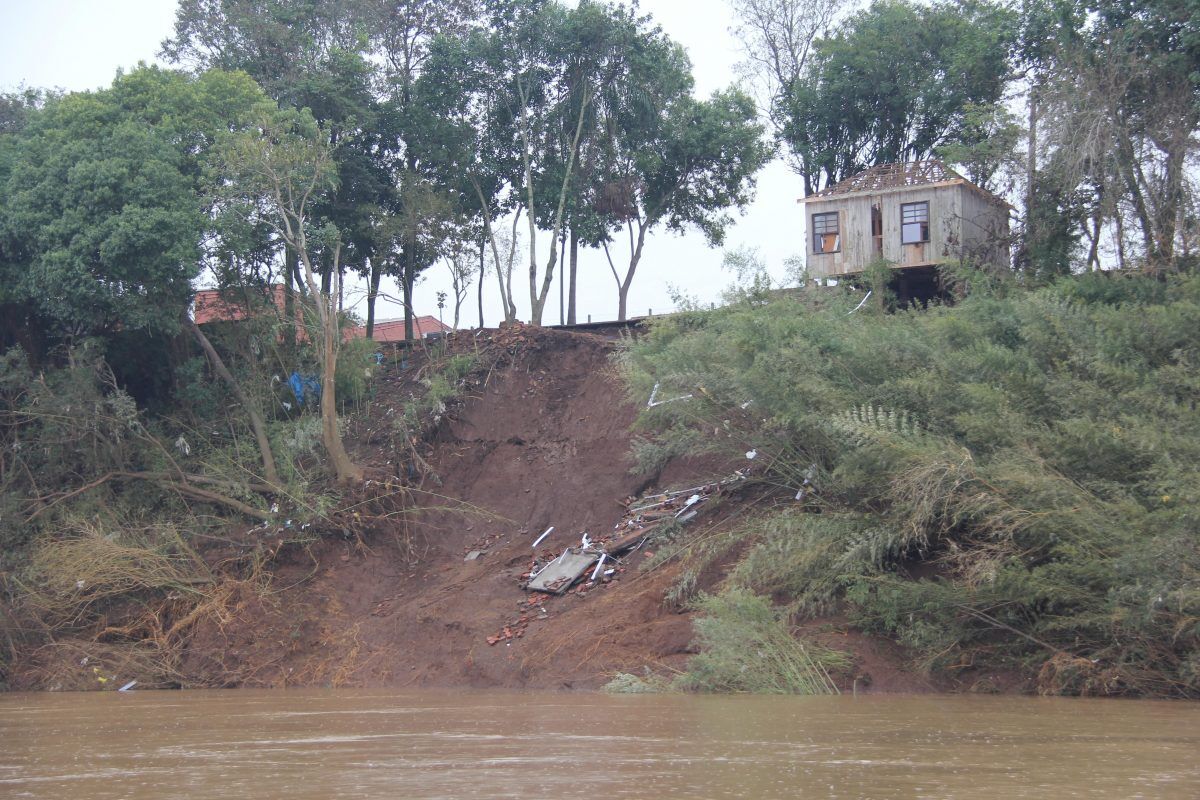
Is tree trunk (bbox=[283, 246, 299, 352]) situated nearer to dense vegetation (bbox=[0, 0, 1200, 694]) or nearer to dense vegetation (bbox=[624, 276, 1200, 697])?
dense vegetation (bbox=[0, 0, 1200, 694])

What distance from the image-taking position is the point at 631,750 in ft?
21.4

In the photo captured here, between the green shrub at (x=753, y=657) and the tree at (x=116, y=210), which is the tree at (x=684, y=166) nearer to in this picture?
the tree at (x=116, y=210)

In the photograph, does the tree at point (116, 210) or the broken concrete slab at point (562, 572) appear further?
the tree at point (116, 210)

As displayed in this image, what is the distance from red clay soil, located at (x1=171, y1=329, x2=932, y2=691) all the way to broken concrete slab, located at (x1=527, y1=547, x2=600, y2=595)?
0.76 feet

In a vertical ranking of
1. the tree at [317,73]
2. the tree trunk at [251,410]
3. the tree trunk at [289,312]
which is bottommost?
the tree trunk at [251,410]

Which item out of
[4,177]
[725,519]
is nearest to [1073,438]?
[725,519]

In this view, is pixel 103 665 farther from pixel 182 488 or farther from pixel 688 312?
pixel 688 312

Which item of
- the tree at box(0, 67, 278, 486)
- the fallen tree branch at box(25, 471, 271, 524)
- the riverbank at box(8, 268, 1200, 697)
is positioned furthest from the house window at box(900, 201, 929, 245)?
the fallen tree branch at box(25, 471, 271, 524)

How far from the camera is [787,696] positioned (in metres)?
11.0

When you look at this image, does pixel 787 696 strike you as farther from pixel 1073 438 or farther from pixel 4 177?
pixel 4 177

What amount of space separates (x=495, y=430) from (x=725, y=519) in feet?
25.2

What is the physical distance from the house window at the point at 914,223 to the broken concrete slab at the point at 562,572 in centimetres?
1303

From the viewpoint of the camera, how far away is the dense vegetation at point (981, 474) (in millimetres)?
10609

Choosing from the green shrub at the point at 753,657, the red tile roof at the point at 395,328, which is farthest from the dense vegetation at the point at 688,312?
the red tile roof at the point at 395,328
